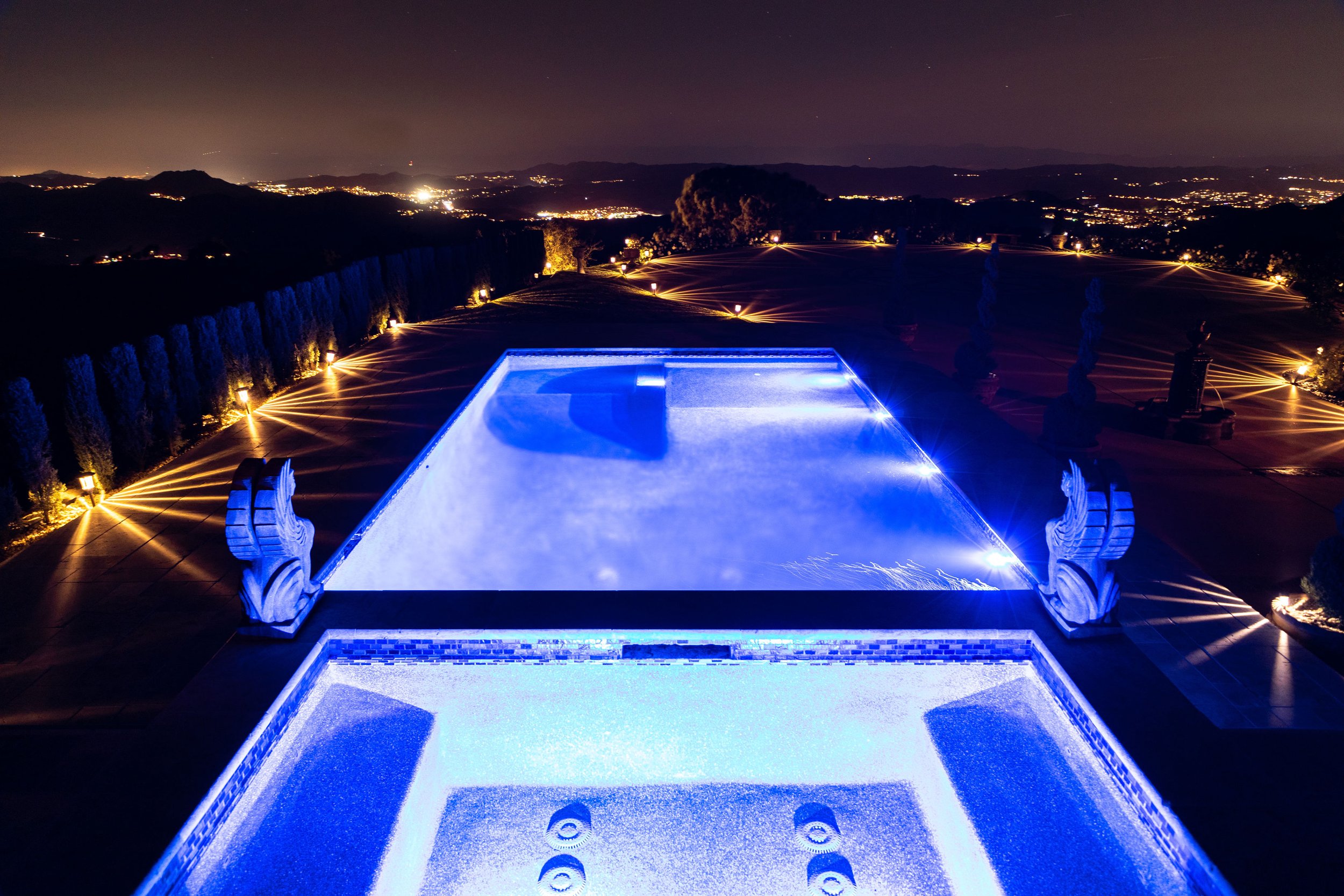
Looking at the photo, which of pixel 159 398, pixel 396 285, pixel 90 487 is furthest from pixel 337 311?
pixel 90 487

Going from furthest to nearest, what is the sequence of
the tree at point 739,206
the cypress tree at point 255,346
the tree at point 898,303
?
the tree at point 739,206 < the tree at point 898,303 < the cypress tree at point 255,346

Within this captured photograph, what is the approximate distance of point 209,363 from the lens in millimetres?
6859

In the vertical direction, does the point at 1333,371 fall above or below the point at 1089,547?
below

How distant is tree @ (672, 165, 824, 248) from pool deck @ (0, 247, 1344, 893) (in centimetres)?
2320

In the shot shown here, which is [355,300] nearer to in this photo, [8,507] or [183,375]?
[183,375]

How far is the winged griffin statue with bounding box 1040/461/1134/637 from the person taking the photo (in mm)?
3070

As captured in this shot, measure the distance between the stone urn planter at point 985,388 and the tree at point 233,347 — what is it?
322 inches

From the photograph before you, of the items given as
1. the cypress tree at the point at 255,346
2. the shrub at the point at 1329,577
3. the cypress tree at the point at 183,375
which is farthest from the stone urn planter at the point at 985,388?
the cypress tree at the point at 183,375

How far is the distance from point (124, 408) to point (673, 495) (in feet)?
15.1

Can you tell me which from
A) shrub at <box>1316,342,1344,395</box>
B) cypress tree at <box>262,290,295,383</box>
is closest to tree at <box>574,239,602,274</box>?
cypress tree at <box>262,290,295,383</box>

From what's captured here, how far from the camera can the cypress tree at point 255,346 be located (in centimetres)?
757

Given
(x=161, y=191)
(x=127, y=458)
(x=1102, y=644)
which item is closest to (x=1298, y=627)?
(x=1102, y=644)

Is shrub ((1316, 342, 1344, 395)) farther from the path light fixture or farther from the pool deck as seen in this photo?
the path light fixture

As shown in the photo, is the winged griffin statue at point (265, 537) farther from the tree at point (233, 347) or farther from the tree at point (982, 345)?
the tree at point (982, 345)
